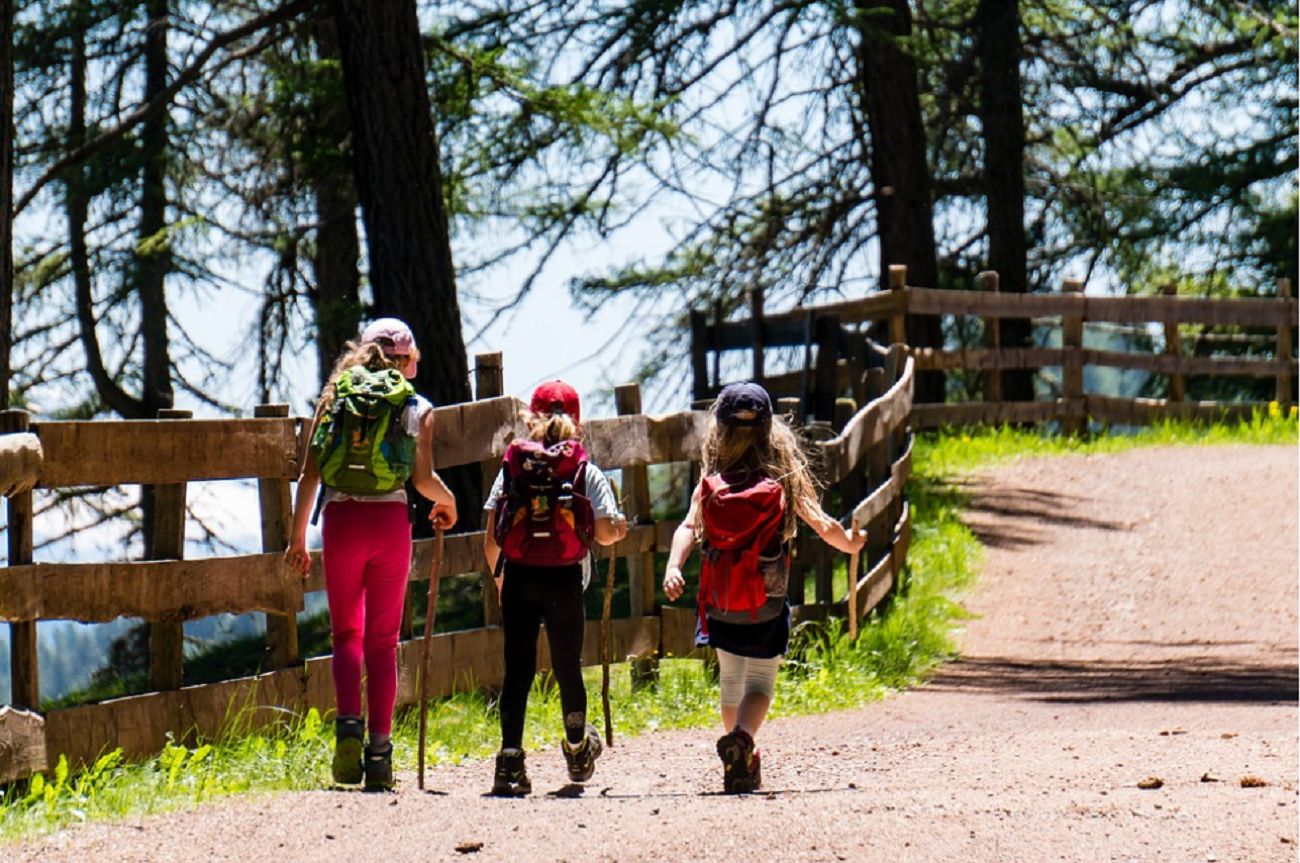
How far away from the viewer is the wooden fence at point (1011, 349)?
15562mm

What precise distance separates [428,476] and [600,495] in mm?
640

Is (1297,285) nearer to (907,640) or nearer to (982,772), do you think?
(907,640)

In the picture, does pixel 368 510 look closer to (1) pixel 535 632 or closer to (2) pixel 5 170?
(1) pixel 535 632

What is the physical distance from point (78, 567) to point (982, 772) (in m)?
3.53

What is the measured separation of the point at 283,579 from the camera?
755cm

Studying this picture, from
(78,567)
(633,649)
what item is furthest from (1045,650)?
(78,567)

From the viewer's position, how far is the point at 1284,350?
67.9ft

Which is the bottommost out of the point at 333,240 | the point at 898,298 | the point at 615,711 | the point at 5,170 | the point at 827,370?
the point at 615,711

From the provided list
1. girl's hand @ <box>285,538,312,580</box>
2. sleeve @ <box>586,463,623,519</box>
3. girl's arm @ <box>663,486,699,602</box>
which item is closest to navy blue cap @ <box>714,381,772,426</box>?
girl's arm @ <box>663,486,699,602</box>

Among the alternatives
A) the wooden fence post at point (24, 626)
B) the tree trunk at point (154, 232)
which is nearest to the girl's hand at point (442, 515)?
the wooden fence post at point (24, 626)

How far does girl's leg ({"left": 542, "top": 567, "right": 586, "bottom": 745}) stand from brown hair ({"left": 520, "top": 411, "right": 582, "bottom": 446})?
1.72 ft

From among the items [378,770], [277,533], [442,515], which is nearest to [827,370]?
[277,533]

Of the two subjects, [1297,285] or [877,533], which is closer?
[877,533]

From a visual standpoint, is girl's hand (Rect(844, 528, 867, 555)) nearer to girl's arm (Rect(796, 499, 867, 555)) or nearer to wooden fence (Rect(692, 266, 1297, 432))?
girl's arm (Rect(796, 499, 867, 555))
